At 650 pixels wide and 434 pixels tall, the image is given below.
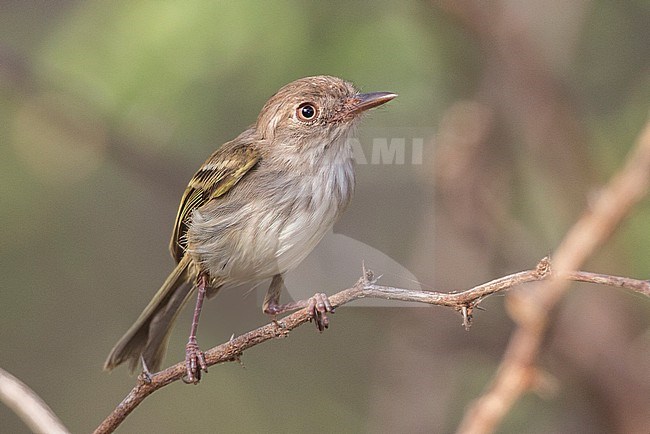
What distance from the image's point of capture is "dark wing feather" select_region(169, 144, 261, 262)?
2.42m

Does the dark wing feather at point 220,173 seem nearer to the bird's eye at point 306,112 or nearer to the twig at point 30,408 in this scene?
the bird's eye at point 306,112

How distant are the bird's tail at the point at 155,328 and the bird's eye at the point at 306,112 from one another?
0.51 metres

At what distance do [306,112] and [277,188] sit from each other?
0.20m

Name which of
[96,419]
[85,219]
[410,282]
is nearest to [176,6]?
[410,282]

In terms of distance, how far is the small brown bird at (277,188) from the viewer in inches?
93.0

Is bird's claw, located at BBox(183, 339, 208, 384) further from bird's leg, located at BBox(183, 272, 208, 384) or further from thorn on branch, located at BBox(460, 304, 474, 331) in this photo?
thorn on branch, located at BBox(460, 304, 474, 331)

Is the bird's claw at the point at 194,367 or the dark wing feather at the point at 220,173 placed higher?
the dark wing feather at the point at 220,173

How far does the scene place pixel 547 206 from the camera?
14.6 feet

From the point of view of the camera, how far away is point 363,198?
109 inches

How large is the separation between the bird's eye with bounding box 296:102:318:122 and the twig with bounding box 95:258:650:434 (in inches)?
24.4

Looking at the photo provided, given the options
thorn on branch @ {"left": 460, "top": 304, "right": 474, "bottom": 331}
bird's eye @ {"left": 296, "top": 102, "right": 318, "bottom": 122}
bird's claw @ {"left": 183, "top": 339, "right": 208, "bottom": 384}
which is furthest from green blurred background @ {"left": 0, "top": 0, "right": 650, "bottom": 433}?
thorn on branch @ {"left": 460, "top": 304, "right": 474, "bottom": 331}

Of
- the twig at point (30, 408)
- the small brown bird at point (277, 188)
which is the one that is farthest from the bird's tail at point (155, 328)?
the twig at point (30, 408)

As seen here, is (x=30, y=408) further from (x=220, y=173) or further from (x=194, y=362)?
(x=220, y=173)

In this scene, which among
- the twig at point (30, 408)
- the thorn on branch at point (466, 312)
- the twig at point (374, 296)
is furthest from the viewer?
the twig at point (30, 408)
